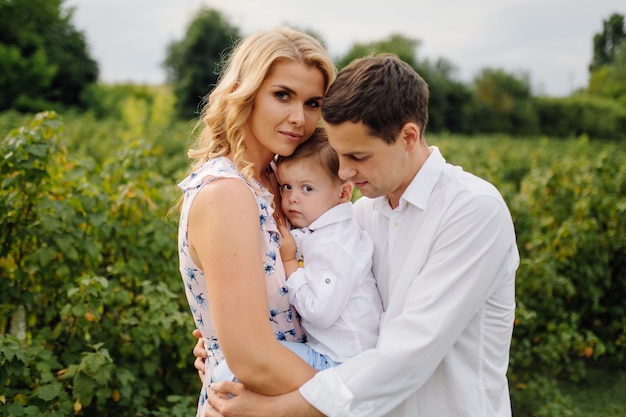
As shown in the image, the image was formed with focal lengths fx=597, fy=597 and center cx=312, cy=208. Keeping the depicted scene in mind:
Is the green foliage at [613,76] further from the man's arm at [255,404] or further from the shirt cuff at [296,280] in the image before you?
the man's arm at [255,404]

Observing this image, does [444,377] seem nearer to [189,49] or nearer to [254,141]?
[254,141]

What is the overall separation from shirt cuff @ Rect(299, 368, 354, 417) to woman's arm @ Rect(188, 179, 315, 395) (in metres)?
0.07

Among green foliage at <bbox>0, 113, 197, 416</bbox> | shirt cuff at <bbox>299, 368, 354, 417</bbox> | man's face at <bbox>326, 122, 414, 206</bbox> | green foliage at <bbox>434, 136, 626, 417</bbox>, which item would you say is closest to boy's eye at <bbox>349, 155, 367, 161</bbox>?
man's face at <bbox>326, 122, 414, 206</bbox>

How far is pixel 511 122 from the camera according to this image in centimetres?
4994

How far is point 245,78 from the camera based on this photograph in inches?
87.0

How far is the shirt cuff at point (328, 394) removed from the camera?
1.82m

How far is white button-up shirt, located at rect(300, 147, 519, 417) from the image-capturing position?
5.96 ft

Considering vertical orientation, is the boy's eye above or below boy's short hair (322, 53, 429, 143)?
below

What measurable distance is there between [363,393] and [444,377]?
12.1 inches

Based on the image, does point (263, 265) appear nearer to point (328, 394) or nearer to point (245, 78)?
point (328, 394)

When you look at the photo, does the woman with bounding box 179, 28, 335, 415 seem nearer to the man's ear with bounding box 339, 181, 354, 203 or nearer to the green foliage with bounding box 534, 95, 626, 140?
the man's ear with bounding box 339, 181, 354, 203

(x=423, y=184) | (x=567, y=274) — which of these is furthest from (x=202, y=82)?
(x=423, y=184)

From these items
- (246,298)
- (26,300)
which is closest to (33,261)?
(26,300)

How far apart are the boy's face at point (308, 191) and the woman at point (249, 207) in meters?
0.08
